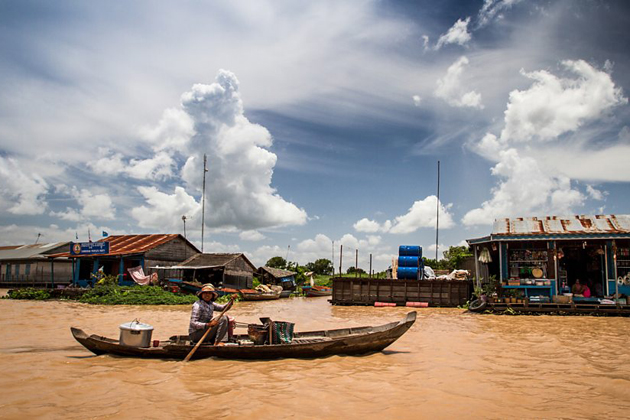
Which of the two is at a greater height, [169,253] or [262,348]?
[169,253]

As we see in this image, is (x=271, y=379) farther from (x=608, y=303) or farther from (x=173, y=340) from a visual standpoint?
(x=608, y=303)

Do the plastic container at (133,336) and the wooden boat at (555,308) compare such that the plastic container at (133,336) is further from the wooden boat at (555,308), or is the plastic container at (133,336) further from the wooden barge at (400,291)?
the wooden barge at (400,291)

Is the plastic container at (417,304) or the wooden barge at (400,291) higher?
the wooden barge at (400,291)

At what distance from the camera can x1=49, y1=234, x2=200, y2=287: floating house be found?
92.4ft

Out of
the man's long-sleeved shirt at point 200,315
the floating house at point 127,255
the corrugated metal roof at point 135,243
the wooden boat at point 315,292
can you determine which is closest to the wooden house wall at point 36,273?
the floating house at point 127,255

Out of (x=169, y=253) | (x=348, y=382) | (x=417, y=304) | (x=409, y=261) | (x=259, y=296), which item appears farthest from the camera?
(x=169, y=253)

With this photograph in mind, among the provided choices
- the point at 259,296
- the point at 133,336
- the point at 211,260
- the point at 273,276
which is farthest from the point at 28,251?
the point at 133,336

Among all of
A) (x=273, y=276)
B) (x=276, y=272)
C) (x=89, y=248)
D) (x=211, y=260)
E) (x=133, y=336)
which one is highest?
(x=89, y=248)

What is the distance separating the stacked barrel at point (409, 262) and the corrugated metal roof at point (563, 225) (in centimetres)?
435

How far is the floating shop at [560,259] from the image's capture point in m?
17.1

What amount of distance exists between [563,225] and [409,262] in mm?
7007

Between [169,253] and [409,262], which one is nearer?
[409,262]

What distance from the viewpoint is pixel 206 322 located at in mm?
8570

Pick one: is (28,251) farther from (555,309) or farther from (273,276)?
(555,309)
